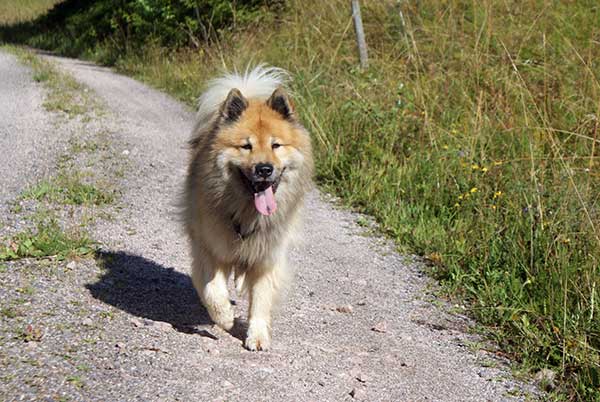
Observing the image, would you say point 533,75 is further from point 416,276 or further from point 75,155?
point 75,155

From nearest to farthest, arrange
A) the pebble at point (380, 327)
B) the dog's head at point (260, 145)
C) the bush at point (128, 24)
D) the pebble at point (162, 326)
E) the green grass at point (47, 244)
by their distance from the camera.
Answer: the pebble at point (162, 326), the dog's head at point (260, 145), the pebble at point (380, 327), the green grass at point (47, 244), the bush at point (128, 24)

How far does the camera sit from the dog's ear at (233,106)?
14.8 feet

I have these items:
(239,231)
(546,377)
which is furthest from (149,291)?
(546,377)

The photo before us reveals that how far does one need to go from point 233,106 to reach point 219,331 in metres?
1.33

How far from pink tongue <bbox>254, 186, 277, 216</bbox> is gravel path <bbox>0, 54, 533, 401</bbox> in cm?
76

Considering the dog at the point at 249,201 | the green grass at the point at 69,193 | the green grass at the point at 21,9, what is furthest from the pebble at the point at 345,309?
the green grass at the point at 21,9

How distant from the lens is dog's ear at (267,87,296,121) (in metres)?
4.63

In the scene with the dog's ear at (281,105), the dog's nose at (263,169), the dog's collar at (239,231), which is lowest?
the dog's collar at (239,231)

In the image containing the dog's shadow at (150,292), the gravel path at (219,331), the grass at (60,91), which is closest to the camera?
the gravel path at (219,331)

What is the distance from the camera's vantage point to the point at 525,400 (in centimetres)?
420

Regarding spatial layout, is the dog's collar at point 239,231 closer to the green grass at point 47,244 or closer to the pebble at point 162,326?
the pebble at point 162,326

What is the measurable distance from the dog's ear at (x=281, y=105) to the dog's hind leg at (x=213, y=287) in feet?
3.16

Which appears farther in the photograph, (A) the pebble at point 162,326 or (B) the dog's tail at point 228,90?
(B) the dog's tail at point 228,90

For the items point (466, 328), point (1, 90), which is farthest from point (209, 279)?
point (1, 90)
